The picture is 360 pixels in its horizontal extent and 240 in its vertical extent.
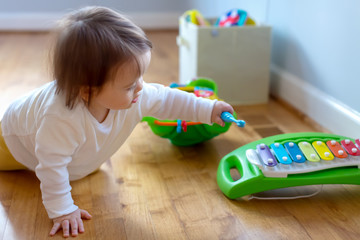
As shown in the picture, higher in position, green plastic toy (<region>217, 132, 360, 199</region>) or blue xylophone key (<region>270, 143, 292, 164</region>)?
blue xylophone key (<region>270, 143, 292, 164</region>)

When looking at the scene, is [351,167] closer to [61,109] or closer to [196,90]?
[196,90]

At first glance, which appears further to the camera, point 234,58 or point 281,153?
point 234,58

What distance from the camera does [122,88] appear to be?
33.3 inches

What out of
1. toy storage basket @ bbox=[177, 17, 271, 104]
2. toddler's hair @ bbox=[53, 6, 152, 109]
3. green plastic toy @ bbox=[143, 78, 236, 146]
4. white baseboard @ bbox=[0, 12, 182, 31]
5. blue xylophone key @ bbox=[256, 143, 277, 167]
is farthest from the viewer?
white baseboard @ bbox=[0, 12, 182, 31]

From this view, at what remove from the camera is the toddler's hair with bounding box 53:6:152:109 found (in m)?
0.79

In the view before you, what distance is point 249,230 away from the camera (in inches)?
34.1

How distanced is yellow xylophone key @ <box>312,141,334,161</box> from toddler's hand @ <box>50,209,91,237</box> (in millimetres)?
541

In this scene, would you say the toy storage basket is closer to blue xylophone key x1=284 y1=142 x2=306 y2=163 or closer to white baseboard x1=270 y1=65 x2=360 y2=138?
white baseboard x1=270 y1=65 x2=360 y2=138

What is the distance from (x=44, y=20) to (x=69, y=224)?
7.59ft

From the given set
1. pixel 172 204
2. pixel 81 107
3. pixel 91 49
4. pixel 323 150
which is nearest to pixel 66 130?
pixel 81 107

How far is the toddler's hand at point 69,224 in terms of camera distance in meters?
0.86

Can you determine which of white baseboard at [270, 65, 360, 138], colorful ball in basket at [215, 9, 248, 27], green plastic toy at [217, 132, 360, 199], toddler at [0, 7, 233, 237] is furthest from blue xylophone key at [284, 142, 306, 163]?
colorful ball in basket at [215, 9, 248, 27]

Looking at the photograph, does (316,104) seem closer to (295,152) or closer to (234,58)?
(234,58)

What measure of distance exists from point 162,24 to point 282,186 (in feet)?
7.45
